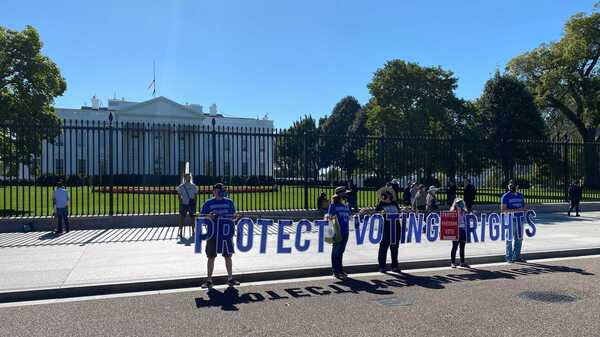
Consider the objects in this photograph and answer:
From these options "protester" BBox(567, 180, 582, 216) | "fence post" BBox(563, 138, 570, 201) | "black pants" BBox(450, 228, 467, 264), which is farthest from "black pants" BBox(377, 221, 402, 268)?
"fence post" BBox(563, 138, 570, 201)

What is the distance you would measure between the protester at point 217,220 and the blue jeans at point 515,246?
5.56m

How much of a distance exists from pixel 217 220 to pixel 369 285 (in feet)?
8.78

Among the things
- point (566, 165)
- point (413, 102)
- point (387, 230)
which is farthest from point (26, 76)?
point (566, 165)

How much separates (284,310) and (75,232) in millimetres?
9517

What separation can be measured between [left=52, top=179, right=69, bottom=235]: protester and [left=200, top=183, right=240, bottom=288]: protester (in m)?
7.02

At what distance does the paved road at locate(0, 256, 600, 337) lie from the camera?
561cm

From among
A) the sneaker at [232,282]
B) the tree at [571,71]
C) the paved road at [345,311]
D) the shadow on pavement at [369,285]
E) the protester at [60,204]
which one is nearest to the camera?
the paved road at [345,311]

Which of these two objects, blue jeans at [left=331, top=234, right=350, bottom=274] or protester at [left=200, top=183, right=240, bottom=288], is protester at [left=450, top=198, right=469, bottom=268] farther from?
protester at [left=200, top=183, right=240, bottom=288]

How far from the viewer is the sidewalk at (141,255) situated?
834 cm

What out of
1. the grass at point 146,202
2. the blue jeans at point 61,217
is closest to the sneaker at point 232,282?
the grass at point 146,202

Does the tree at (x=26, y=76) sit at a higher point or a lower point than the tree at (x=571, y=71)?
lower

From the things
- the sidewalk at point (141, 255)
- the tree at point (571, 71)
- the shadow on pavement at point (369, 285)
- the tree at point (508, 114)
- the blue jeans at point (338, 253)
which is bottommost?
the shadow on pavement at point (369, 285)

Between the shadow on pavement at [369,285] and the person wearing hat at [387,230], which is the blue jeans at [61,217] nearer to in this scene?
the shadow on pavement at [369,285]

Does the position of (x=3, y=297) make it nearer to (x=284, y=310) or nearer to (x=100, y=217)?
(x=284, y=310)
